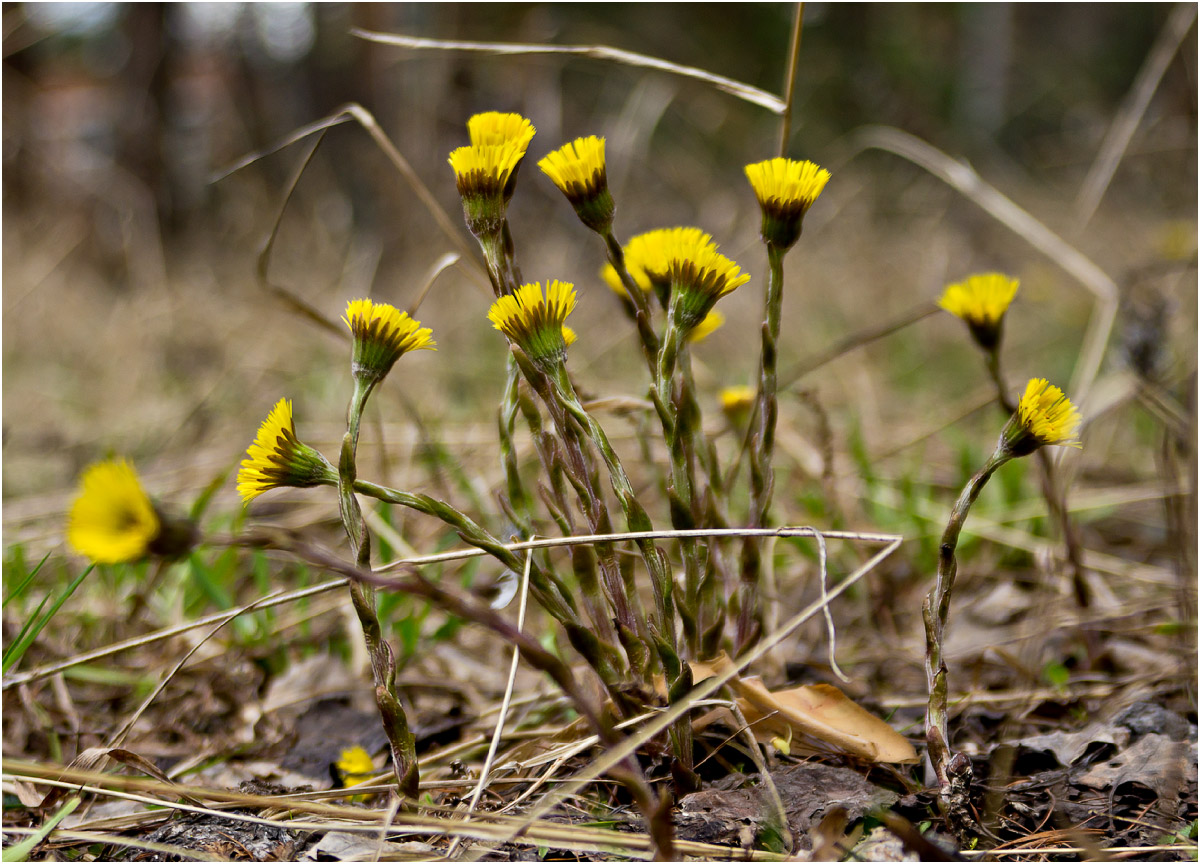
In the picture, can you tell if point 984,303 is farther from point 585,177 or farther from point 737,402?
point 585,177

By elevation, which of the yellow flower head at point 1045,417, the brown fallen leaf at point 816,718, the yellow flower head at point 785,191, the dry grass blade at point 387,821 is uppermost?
the yellow flower head at point 785,191

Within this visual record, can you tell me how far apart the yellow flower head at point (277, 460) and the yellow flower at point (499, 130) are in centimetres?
33

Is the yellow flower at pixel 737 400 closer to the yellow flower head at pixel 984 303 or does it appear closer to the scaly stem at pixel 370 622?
the yellow flower head at pixel 984 303

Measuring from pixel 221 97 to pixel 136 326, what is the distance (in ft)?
10.1

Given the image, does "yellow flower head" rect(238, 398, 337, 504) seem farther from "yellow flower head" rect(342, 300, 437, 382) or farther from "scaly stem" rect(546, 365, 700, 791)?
"scaly stem" rect(546, 365, 700, 791)

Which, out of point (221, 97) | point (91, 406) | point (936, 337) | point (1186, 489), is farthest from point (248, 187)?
point (1186, 489)

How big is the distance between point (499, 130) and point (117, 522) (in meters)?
0.52

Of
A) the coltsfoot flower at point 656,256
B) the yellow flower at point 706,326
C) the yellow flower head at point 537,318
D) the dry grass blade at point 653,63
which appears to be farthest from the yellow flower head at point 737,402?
the yellow flower head at point 537,318

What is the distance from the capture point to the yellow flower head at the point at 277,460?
734 millimetres

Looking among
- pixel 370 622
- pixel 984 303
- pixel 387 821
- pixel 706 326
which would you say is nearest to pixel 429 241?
pixel 706 326

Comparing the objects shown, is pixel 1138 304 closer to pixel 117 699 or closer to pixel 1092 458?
pixel 1092 458

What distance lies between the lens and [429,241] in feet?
16.5

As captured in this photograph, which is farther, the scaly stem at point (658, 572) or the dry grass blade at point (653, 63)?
the dry grass blade at point (653, 63)

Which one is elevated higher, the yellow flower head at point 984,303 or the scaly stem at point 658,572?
the yellow flower head at point 984,303
